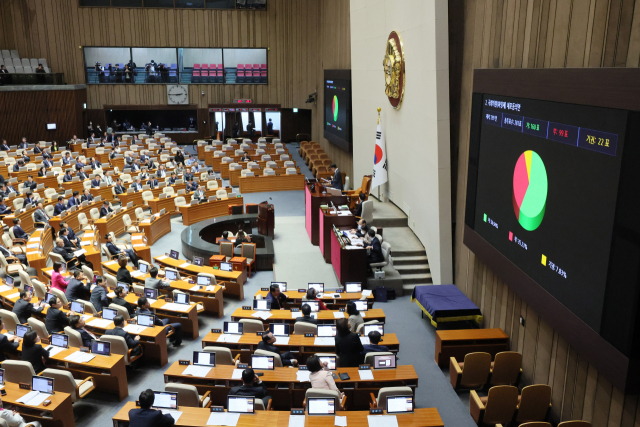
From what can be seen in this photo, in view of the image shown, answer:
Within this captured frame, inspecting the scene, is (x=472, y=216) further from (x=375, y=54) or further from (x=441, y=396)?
(x=375, y=54)

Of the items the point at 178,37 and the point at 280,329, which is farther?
the point at 178,37

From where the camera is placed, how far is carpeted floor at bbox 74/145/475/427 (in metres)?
7.61

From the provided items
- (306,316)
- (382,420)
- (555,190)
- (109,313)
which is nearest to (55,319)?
(109,313)

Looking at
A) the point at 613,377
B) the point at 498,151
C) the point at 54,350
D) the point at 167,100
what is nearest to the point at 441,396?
the point at 613,377

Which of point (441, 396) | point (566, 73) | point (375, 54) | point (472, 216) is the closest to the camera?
point (566, 73)

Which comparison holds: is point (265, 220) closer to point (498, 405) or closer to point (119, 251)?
point (119, 251)

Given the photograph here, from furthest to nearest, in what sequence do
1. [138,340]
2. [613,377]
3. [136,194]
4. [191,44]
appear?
[191,44], [136,194], [138,340], [613,377]

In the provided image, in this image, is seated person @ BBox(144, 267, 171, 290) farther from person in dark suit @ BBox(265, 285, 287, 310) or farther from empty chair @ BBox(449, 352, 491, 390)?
empty chair @ BBox(449, 352, 491, 390)

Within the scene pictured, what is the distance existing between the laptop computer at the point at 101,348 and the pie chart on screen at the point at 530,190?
20.0ft

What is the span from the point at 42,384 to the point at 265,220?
8859 millimetres

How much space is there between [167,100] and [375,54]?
1833cm

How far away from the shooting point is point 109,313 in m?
9.11

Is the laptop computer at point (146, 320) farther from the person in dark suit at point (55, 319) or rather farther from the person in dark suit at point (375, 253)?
the person in dark suit at point (375, 253)

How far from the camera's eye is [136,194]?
18234 millimetres
